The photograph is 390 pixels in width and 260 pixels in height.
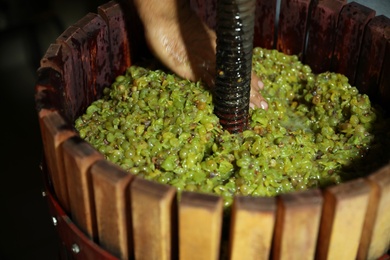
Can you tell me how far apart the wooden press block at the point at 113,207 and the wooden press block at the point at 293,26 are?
912mm

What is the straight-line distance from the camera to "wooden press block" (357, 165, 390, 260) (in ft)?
4.50

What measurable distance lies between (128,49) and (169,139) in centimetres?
47

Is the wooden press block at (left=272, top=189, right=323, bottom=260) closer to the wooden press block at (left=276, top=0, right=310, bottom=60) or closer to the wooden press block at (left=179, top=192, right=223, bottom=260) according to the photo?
the wooden press block at (left=179, top=192, right=223, bottom=260)

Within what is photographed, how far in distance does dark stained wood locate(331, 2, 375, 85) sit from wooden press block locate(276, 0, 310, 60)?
0.11 meters

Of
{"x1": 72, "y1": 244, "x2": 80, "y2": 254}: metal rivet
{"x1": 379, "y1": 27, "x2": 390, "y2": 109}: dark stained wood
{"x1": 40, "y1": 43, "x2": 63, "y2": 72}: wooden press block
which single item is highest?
{"x1": 40, "y1": 43, "x2": 63, "y2": 72}: wooden press block

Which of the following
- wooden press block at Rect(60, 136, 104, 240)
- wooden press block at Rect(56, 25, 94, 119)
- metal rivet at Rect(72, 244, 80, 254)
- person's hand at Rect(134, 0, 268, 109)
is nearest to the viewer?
wooden press block at Rect(60, 136, 104, 240)

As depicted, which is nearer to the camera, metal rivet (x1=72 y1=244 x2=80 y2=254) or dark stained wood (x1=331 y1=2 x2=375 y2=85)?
metal rivet (x1=72 y1=244 x2=80 y2=254)

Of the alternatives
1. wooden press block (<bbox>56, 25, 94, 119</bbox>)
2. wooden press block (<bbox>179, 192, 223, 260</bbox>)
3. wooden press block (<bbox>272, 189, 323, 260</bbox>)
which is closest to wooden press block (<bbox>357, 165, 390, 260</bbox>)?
wooden press block (<bbox>272, 189, 323, 260</bbox>)

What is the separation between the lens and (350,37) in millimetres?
1975

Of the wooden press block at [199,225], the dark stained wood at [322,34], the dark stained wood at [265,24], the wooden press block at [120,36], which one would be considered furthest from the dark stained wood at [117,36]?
the wooden press block at [199,225]

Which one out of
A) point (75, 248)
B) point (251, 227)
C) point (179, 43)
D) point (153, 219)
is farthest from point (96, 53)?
point (251, 227)

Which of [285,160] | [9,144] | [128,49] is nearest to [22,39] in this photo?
[9,144]

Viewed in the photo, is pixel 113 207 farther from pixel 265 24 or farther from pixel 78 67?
pixel 265 24

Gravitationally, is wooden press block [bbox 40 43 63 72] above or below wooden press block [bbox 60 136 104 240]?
above
